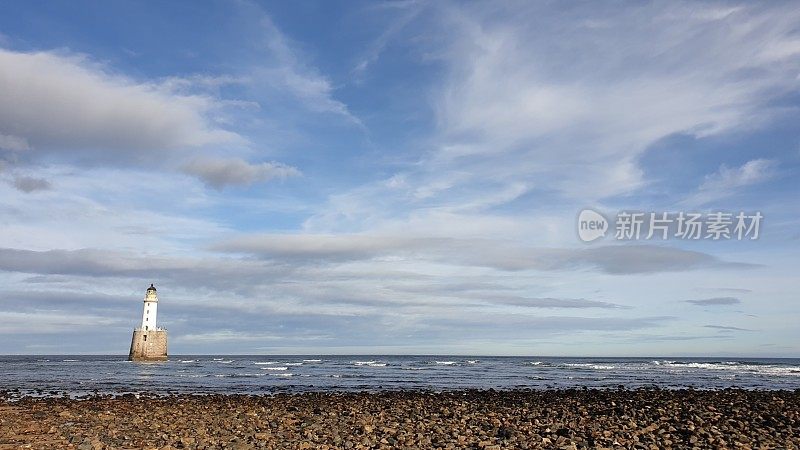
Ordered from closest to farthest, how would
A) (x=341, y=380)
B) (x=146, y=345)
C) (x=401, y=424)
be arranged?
(x=401, y=424), (x=341, y=380), (x=146, y=345)

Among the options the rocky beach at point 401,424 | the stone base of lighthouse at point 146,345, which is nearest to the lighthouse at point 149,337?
the stone base of lighthouse at point 146,345

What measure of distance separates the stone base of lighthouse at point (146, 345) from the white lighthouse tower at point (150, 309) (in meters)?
0.88

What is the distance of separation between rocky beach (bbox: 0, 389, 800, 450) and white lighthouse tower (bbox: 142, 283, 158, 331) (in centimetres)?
6800

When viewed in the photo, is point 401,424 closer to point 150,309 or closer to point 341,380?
point 341,380

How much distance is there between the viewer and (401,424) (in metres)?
20.6

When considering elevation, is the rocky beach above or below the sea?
above

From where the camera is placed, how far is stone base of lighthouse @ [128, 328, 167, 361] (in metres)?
93.9

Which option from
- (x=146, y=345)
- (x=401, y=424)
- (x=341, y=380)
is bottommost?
(x=341, y=380)

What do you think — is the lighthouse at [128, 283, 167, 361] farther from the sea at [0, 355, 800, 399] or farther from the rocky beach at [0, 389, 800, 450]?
the rocky beach at [0, 389, 800, 450]

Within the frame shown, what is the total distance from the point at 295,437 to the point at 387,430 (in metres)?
2.82

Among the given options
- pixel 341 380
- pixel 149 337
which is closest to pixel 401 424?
pixel 341 380

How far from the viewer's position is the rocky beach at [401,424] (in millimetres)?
17109

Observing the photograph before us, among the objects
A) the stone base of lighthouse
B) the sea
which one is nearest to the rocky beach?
the sea

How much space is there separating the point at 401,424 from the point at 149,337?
83.7m
